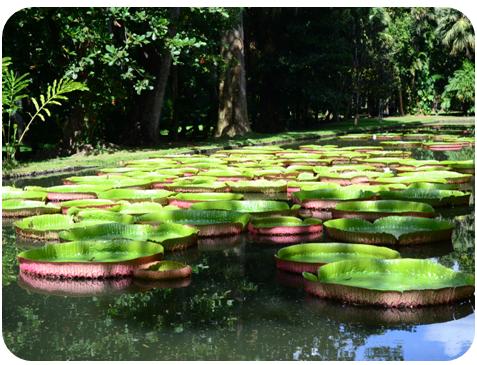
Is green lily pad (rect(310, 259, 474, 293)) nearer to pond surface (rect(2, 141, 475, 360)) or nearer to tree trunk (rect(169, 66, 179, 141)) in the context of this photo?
pond surface (rect(2, 141, 475, 360))

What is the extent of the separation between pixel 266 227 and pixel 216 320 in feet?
7.29

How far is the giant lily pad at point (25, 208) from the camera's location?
698 centimetres

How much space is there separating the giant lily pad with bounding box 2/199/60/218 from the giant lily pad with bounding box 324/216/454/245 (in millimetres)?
2616

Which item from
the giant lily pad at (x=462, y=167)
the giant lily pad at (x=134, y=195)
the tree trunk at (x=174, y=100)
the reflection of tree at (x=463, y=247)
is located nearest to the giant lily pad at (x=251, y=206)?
the giant lily pad at (x=134, y=195)

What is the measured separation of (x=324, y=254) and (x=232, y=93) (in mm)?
15548

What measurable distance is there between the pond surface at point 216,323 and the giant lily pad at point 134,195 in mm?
2441

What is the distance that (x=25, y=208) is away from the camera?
279 inches

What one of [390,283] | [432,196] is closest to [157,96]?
[432,196]

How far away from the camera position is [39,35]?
13633 millimetres

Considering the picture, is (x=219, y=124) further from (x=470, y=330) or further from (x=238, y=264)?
(x=470, y=330)

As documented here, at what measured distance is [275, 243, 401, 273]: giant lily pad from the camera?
4.84 m

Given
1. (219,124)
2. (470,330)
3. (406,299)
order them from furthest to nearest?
(219,124) < (406,299) < (470,330)
